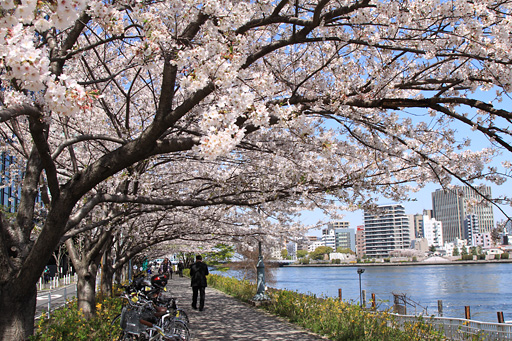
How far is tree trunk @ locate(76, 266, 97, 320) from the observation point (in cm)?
866

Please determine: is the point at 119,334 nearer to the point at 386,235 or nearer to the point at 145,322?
the point at 145,322

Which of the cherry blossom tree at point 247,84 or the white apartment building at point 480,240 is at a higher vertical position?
the cherry blossom tree at point 247,84

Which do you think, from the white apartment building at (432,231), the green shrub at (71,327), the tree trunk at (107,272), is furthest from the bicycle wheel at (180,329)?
the white apartment building at (432,231)

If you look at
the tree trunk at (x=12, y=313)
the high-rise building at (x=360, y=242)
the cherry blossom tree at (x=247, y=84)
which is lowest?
the high-rise building at (x=360, y=242)

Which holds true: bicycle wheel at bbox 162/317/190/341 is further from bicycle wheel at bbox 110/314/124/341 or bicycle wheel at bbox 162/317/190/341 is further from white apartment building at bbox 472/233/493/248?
white apartment building at bbox 472/233/493/248

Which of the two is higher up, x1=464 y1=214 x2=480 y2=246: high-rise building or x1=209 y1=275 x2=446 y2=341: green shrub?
x1=464 y1=214 x2=480 y2=246: high-rise building

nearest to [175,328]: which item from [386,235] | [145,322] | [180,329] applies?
[180,329]

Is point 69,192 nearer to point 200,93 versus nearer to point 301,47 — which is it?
point 200,93

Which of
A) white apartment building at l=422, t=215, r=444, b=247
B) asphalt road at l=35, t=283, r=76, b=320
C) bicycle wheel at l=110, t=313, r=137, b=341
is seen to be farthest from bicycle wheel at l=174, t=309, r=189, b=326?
white apartment building at l=422, t=215, r=444, b=247

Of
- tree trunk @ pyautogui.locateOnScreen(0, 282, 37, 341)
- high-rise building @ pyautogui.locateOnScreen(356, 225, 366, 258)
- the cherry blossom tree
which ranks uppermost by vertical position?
the cherry blossom tree

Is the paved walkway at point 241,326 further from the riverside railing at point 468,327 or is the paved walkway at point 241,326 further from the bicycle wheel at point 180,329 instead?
the riverside railing at point 468,327

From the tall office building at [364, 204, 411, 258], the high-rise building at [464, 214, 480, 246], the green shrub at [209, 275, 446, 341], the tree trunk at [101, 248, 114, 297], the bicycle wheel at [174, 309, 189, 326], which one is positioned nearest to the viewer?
the green shrub at [209, 275, 446, 341]

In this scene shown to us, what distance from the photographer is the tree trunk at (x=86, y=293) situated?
8.66 meters

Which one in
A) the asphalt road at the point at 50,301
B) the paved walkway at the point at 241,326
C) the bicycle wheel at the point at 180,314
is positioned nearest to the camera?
the bicycle wheel at the point at 180,314
